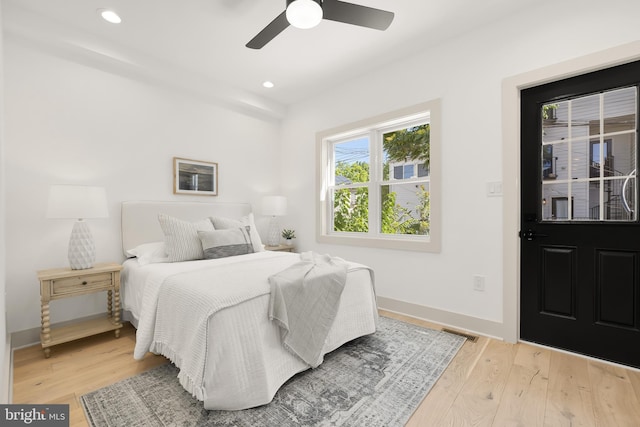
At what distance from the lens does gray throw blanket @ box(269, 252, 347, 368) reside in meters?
1.77

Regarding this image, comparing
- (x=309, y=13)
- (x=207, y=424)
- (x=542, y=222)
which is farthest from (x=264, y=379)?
(x=542, y=222)

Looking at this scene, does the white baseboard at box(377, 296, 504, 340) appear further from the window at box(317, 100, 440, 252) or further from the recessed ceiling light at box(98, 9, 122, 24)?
the recessed ceiling light at box(98, 9, 122, 24)

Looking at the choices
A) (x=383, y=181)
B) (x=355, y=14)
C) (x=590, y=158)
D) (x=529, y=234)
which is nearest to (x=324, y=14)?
(x=355, y=14)

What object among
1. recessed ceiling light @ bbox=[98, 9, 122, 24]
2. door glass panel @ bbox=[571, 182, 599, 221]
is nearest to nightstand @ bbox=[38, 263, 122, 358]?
recessed ceiling light @ bbox=[98, 9, 122, 24]

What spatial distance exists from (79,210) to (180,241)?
775 mm

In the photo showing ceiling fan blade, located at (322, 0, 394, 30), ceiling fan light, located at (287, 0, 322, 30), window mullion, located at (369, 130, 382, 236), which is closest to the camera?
ceiling fan light, located at (287, 0, 322, 30)

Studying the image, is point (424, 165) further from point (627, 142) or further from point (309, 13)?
point (309, 13)

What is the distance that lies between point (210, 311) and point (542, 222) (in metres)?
2.50

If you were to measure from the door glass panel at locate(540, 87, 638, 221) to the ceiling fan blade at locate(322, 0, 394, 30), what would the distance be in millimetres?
1487

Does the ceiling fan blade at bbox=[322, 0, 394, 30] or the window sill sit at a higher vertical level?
the ceiling fan blade at bbox=[322, 0, 394, 30]

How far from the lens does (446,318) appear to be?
9.19 ft

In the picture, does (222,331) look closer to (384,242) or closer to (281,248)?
(384,242)

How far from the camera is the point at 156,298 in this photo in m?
2.02

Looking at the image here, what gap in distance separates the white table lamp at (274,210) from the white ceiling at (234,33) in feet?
4.99
